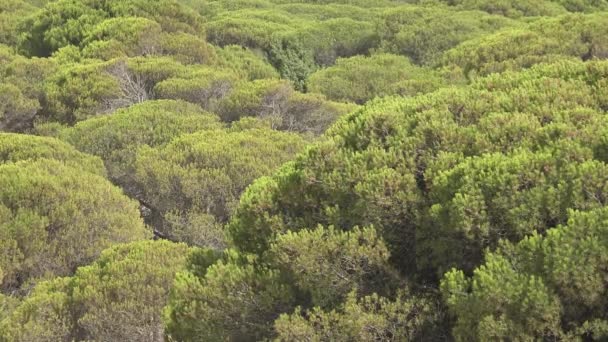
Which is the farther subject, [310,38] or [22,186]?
[310,38]

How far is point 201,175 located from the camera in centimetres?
1155

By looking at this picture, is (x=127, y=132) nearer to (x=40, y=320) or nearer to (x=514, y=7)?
(x=40, y=320)

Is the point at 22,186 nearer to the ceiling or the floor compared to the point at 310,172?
nearer to the floor

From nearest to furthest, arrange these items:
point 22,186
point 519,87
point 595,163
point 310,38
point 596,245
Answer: point 596,245 < point 595,163 < point 519,87 < point 22,186 < point 310,38

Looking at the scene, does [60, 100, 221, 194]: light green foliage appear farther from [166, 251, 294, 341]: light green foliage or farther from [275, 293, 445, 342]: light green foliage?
[275, 293, 445, 342]: light green foliage

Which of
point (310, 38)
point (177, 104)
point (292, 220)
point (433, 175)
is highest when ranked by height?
point (433, 175)

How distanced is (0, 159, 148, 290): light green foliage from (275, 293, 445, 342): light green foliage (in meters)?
5.24

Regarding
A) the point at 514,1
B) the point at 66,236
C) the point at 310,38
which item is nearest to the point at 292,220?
the point at 66,236

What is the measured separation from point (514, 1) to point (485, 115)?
28.6m

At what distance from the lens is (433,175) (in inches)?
209

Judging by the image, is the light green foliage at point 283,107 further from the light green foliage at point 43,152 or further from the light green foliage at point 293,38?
the light green foliage at point 293,38

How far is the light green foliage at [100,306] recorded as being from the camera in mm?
7305

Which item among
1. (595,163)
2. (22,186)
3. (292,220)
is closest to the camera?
(595,163)

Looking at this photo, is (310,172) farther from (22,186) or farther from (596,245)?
(22,186)
